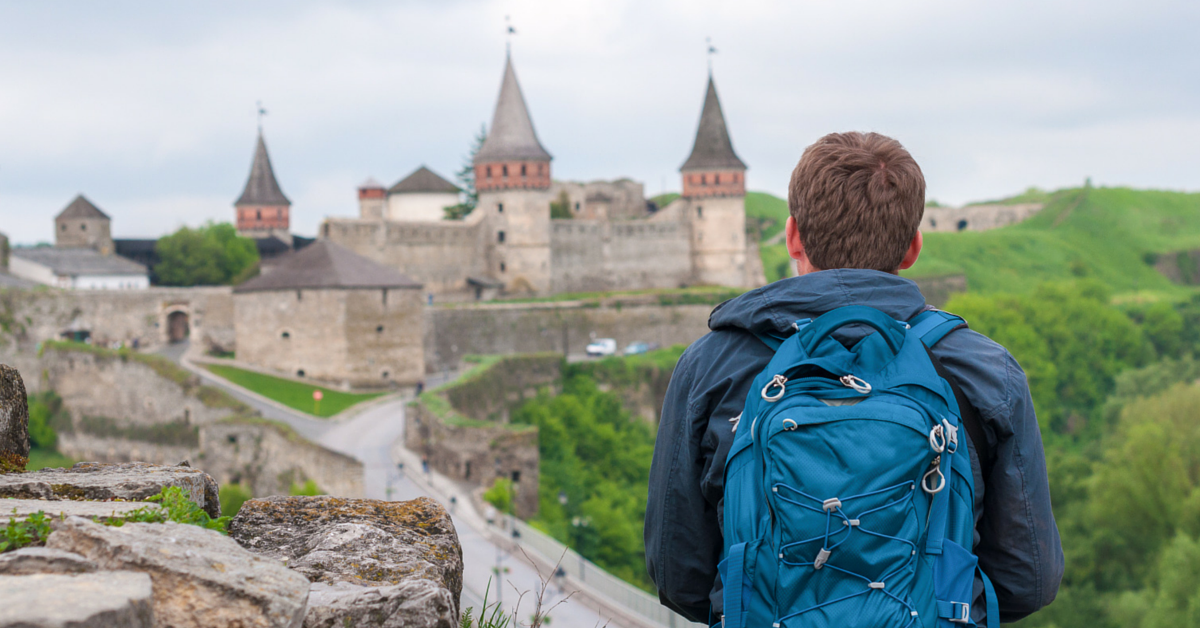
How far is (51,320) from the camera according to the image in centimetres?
3647

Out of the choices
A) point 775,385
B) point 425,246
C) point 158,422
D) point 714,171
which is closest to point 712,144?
point 714,171

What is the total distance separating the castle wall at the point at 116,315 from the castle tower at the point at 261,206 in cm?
1521

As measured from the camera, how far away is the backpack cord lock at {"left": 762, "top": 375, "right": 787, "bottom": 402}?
2.21 m

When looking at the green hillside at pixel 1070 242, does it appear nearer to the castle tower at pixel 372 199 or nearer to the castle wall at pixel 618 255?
the castle wall at pixel 618 255

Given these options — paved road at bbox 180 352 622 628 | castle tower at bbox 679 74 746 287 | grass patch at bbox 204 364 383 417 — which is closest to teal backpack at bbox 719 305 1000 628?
paved road at bbox 180 352 622 628

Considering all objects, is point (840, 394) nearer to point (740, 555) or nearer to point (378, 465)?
point (740, 555)

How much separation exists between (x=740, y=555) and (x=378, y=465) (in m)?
22.7

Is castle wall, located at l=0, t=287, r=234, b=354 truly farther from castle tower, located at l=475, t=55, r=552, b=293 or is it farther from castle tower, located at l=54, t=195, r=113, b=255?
castle tower, located at l=54, t=195, r=113, b=255

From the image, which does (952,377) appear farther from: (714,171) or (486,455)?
(714,171)

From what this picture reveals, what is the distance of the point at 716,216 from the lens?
179ft

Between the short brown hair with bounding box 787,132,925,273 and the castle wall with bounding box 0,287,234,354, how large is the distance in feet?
123

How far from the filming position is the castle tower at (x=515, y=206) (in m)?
48.7

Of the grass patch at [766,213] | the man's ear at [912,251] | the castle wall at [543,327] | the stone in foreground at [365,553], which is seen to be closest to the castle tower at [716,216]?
the castle wall at [543,327]

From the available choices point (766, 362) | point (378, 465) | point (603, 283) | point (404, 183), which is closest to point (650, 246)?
point (603, 283)
